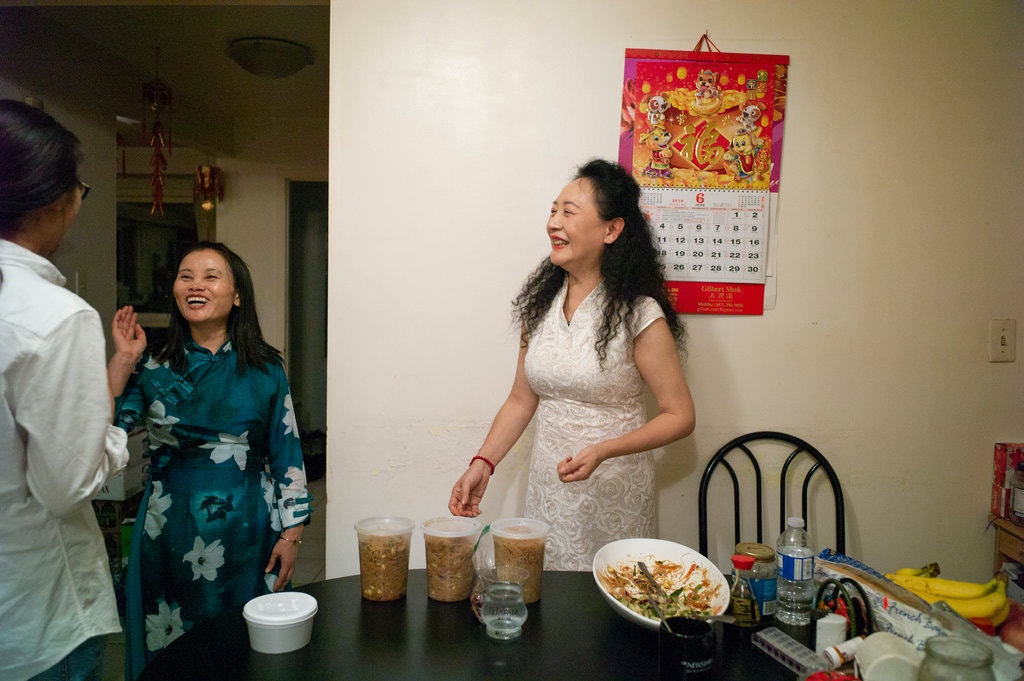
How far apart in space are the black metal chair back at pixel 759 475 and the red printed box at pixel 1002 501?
52 centimetres

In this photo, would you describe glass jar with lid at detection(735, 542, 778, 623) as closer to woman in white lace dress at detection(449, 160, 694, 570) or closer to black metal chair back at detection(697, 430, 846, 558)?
woman in white lace dress at detection(449, 160, 694, 570)

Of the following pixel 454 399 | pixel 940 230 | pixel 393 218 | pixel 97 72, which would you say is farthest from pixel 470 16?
pixel 97 72

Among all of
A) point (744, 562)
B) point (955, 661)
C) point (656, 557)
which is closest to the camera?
point (955, 661)

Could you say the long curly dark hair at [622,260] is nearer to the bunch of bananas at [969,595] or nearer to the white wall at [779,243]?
the white wall at [779,243]

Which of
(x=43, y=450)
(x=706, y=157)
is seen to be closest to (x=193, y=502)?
(x=43, y=450)

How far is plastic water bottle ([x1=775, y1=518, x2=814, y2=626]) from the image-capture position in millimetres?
1304

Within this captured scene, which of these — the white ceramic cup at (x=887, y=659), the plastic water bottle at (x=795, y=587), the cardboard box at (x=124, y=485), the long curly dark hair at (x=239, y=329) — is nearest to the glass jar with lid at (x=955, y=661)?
the white ceramic cup at (x=887, y=659)

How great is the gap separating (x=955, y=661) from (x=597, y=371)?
102 centimetres

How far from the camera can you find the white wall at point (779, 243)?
7.13ft

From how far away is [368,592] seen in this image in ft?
4.47

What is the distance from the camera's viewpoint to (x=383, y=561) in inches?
52.7

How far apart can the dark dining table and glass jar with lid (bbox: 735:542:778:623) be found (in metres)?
0.10

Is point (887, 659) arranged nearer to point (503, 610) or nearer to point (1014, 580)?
point (503, 610)

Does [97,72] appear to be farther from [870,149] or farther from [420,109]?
[870,149]
